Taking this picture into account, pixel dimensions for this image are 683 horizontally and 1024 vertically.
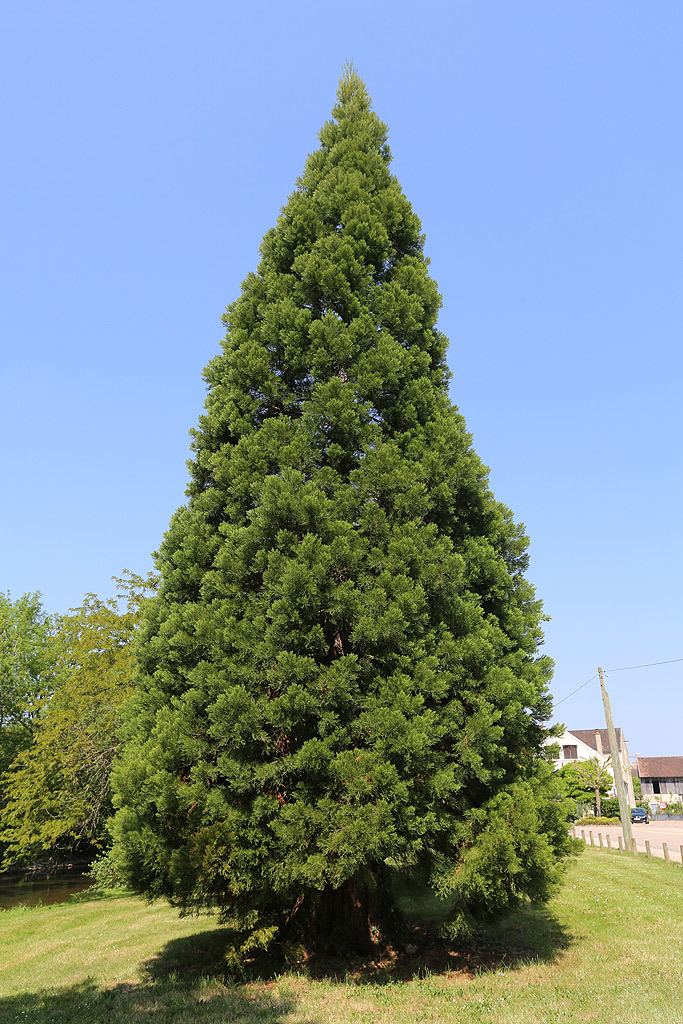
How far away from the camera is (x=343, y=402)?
964cm

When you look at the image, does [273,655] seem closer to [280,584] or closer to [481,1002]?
[280,584]

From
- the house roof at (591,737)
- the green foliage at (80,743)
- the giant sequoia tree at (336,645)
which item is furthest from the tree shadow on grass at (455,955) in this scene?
the house roof at (591,737)

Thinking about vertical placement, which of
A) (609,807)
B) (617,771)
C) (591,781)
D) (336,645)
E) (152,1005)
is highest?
(336,645)

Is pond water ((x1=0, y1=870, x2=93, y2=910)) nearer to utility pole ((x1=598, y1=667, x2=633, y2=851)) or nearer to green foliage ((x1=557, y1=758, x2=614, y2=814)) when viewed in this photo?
utility pole ((x1=598, y1=667, x2=633, y2=851))

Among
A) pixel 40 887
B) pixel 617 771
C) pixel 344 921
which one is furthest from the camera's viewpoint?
pixel 40 887

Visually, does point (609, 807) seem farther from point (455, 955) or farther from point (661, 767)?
point (455, 955)

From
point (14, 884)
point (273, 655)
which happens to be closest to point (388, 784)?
point (273, 655)

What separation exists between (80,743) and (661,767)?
246ft

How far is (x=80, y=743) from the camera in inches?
925

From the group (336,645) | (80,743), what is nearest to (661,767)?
(80,743)

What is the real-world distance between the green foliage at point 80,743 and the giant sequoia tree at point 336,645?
14.7 metres

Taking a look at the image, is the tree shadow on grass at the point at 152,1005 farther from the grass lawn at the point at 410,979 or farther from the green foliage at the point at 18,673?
the green foliage at the point at 18,673

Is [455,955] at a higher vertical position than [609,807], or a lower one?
higher

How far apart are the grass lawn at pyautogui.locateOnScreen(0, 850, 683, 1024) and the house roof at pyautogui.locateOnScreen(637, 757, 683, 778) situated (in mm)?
72797
